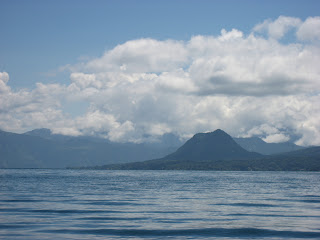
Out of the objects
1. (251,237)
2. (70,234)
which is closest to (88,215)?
(70,234)

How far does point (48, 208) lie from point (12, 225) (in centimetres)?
2003

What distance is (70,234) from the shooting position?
46.2 m

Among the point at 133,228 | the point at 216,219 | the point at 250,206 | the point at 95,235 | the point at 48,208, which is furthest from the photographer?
the point at 250,206

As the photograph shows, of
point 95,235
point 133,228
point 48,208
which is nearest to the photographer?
point 95,235

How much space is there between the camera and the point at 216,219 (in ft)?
194

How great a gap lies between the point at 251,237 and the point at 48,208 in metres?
40.7

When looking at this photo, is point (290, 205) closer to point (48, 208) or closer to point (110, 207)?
point (110, 207)

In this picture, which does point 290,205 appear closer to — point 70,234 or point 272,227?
point 272,227

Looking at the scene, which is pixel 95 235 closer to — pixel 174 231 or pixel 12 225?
pixel 174 231

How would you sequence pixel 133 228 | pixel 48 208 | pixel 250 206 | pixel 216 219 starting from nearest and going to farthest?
1. pixel 133 228
2. pixel 216 219
3. pixel 48 208
4. pixel 250 206

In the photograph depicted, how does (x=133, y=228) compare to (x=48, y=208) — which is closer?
(x=133, y=228)

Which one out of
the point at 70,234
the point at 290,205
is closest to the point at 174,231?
the point at 70,234

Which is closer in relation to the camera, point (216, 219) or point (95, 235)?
point (95, 235)

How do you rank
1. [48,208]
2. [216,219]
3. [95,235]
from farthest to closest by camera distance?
1. [48,208]
2. [216,219]
3. [95,235]
